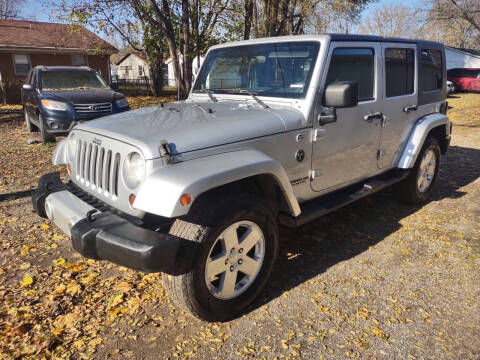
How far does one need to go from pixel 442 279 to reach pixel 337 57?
2.24 metres

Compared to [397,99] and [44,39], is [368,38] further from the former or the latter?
[44,39]

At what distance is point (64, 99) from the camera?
8703 millimetres

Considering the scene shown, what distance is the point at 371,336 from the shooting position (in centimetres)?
273

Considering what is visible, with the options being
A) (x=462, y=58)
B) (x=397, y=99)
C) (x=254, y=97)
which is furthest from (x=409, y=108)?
(x=462, y=58)

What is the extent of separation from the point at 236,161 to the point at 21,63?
1017 inches

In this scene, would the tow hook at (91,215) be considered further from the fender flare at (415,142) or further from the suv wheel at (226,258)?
the fender flare at (415,142)

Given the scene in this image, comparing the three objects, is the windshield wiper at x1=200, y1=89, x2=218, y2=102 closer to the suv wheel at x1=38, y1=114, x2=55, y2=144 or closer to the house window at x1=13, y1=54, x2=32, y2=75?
the suv wheel at x1=38, y1=114, x2=55, y2=144

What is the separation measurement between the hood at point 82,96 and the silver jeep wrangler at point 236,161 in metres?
5.57

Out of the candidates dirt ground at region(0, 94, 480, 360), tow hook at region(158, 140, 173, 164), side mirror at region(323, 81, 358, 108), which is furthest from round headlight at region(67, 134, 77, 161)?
side mirror at region(323, 81, 358, 108)

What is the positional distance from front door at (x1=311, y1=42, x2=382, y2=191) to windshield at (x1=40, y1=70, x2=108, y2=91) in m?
8.05

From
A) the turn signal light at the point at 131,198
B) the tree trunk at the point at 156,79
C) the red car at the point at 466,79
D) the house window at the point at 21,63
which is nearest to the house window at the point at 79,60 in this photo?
the house window at the point at 21,63

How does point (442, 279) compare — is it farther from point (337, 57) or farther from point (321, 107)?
point (337, 57)

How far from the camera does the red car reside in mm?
25781

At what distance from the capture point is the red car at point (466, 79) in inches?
1015
